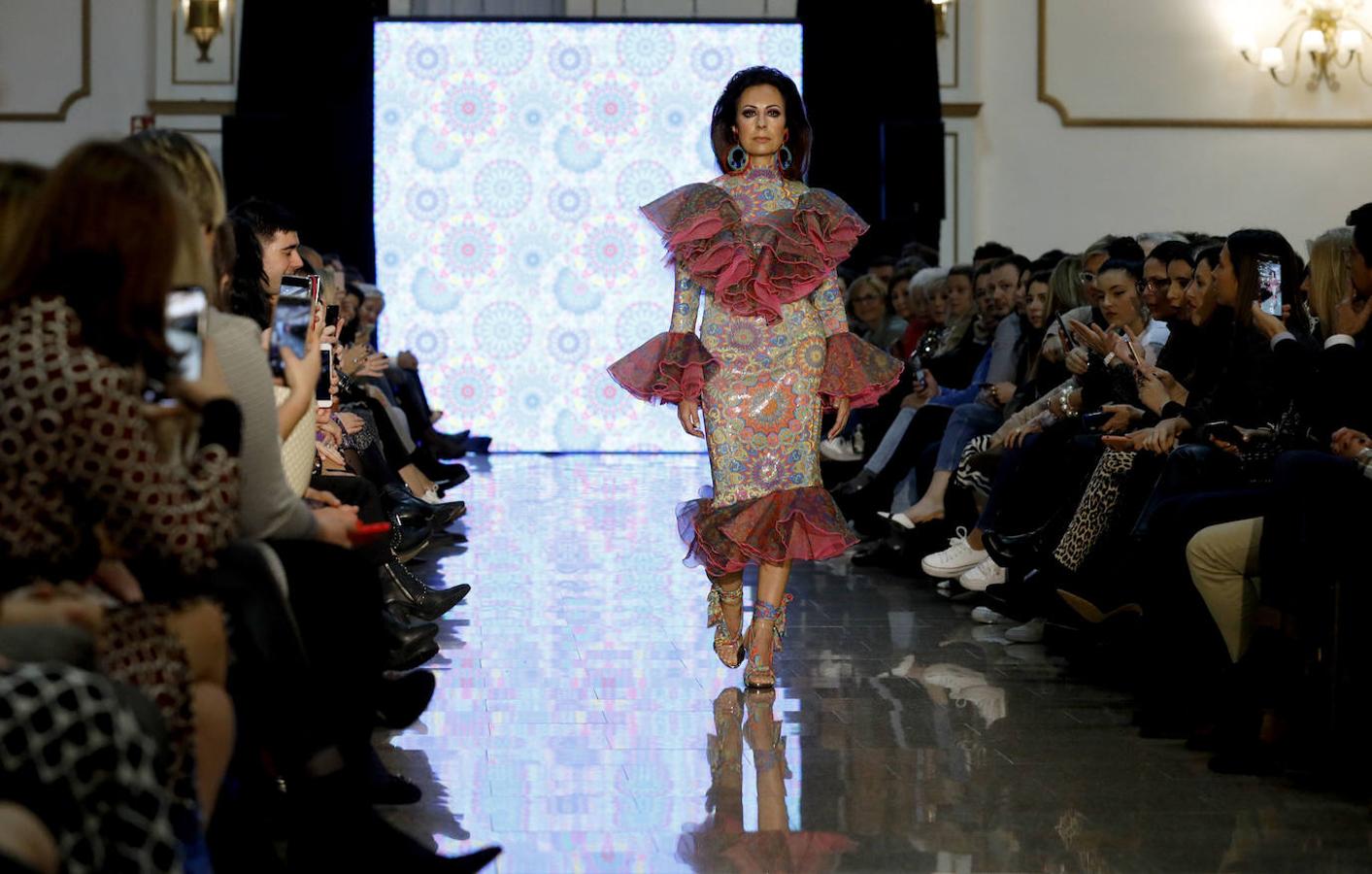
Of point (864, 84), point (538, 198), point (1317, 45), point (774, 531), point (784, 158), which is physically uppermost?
point (1317, 45)

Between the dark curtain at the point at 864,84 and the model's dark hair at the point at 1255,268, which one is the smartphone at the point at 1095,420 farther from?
the dark curtain at the point at 864,84

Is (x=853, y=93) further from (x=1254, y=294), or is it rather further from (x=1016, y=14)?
(x=1254, y=294)

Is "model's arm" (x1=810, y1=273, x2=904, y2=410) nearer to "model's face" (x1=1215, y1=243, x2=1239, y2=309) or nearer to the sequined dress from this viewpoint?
the sequined dress

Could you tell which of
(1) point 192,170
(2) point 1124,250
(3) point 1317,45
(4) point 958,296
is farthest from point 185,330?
(3) point 1317,45

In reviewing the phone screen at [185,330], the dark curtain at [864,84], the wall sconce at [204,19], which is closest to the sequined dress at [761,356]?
the phone screen at [185,330]

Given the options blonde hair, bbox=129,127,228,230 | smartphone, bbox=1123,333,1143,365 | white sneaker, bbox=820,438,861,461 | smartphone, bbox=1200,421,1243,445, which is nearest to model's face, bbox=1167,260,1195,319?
smartphone, bbox=1123,333,1143,365

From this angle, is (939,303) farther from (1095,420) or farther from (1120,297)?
(1095,420)

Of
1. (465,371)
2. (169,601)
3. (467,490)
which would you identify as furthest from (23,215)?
(465,371)

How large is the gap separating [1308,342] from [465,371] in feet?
27.5

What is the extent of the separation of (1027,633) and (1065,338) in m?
0.99

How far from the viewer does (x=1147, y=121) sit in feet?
39.2

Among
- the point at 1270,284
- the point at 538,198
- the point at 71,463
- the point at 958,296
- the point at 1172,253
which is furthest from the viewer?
the point at 538,198

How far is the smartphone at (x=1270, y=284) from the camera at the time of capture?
14.0 feet

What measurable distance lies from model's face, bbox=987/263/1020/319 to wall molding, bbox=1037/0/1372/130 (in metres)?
5.39
